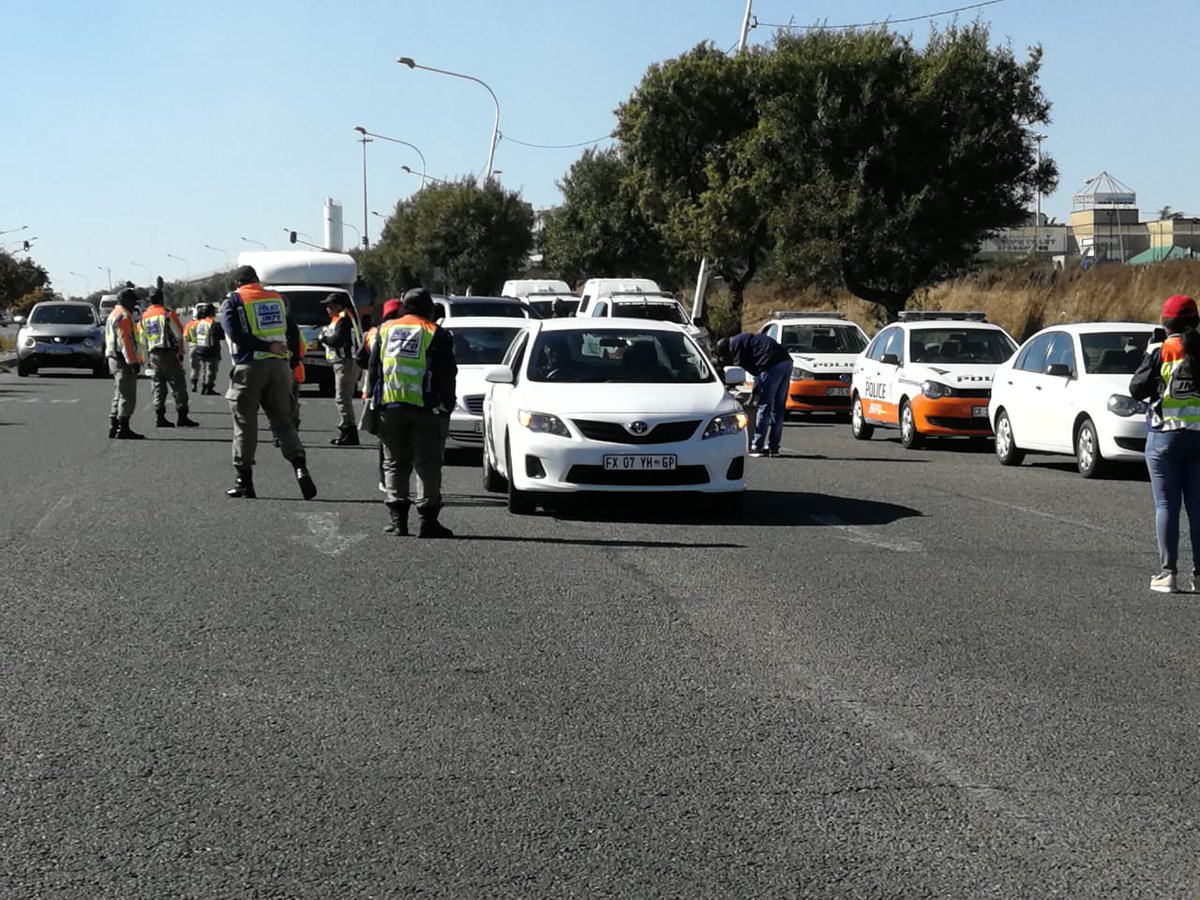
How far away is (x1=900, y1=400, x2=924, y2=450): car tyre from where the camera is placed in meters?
22.5

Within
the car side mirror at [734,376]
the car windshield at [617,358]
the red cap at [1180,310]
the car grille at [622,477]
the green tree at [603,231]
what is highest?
the green tree at [603,231]

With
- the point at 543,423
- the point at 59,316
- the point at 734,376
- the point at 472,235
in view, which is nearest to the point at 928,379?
the point at 734,376

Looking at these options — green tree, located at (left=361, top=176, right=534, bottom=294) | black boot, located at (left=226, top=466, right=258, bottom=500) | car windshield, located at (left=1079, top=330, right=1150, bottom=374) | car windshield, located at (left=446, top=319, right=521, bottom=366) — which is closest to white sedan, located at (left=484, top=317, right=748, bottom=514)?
black boot, located at (left=226, top=466, right=258, bottom=500)

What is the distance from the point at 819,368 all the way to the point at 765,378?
7.57 metres

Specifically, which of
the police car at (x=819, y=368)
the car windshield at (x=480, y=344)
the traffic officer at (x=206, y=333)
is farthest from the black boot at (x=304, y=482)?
the police car at (x=819, y=368)

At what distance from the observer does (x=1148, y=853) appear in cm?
512

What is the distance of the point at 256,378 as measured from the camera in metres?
15.1

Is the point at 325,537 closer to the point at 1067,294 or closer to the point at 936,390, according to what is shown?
the point at 936,390

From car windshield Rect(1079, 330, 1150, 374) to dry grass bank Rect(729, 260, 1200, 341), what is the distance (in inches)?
864

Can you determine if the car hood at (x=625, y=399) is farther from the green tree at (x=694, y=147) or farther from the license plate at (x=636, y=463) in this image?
the green tree at (x=694, y=147)

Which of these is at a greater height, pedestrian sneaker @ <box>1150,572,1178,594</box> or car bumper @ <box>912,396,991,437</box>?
car bumper @ <box>912,396,991,437</box>

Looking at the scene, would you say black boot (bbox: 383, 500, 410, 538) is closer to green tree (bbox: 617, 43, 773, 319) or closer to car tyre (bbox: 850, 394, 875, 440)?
car tyre (bbox: 850, 394, 875, 440)

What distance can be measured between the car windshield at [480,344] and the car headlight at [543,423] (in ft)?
22.2

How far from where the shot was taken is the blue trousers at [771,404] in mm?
20312
